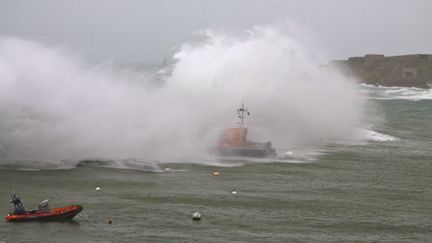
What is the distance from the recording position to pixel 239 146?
59.1 meters

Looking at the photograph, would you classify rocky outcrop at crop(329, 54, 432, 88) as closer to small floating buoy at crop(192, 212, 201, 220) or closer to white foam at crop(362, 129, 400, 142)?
white foam at crop(362, 129, 400, 142)

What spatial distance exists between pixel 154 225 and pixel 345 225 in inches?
350

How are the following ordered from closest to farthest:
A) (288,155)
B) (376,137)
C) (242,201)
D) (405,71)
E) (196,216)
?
(196,216) < (242,201) < (288,155) < (376,137) < (405,71)

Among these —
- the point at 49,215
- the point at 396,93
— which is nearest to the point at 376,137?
the point at 49,215

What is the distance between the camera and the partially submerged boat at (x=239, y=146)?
190ft

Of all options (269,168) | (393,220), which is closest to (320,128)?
(269,168)

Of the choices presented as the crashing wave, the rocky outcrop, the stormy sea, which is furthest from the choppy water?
the rocky outcrop

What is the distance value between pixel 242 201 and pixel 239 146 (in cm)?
1834

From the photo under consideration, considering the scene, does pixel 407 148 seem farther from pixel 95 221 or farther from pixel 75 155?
pixel 95 221

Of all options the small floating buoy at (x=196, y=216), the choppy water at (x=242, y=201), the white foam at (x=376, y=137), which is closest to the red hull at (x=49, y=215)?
the choppy water at (x=242, y=201)

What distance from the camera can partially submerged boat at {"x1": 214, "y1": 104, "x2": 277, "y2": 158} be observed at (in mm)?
58000

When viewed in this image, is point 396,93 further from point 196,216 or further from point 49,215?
Result: point 49,215

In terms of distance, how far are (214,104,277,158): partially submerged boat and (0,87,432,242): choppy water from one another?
2.97 meters

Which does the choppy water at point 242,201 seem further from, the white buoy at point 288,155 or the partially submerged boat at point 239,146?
the partially submerged boat at point 239,146
